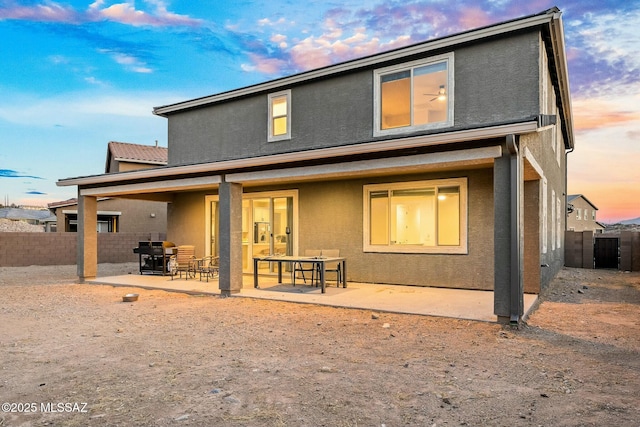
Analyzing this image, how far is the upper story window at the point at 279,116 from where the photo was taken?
11281 mm

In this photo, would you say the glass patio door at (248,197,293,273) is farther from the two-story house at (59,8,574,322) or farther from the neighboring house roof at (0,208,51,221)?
the neighboring house roof at (0,208,51,221)

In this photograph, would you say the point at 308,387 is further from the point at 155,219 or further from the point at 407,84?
the point at 155,219

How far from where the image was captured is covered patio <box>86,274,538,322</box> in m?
7.16

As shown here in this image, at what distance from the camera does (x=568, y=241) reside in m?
17.4

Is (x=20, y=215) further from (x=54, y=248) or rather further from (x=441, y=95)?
(x=441, y=95)

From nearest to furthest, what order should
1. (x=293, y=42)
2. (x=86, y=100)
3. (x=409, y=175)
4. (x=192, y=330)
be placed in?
(x=192, y=330)
(x=409, y=175)
(x=293, y=42)
(x=86, y=100)

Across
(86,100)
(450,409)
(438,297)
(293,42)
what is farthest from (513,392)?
(86,100)

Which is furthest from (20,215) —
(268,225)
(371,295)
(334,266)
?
(371,295)

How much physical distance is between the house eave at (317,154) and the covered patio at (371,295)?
2.53 meters

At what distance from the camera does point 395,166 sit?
23.7ft

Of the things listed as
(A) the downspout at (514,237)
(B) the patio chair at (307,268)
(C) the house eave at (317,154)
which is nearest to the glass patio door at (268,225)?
(B) the patio chair at (307,268)

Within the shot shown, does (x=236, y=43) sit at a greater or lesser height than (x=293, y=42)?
greater

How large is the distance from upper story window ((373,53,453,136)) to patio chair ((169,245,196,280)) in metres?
5.90

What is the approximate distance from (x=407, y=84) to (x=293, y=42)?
22.9 feet
